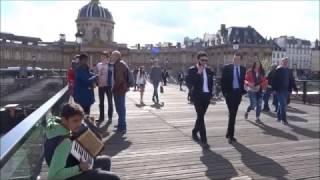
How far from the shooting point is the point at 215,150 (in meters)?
9.72

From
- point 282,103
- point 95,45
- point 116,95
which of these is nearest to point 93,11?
point 95,45

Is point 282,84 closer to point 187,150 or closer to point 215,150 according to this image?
point 215,150

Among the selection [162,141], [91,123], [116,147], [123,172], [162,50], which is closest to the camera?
[91,123]

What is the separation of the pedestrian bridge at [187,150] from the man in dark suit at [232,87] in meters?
0.48

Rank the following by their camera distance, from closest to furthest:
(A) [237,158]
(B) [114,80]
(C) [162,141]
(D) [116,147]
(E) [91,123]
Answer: (E) [91,123], (A) [237,158], (D) [116,147], (C) [162,141], (B) [114,80]

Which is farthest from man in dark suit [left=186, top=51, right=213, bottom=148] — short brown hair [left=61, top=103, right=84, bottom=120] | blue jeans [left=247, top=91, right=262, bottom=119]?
short brown hair [left=61, top=103, right=84, bottom=120]

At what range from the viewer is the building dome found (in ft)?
388

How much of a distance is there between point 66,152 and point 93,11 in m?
117

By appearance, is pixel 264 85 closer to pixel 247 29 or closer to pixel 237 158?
pixel 237 158

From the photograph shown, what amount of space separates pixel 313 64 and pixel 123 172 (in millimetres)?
161186

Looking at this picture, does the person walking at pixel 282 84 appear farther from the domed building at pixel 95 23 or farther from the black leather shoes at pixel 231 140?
the domed building at pixel 95 23

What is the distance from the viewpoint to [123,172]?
7758mm

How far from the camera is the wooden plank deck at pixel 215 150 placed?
790 centimetres

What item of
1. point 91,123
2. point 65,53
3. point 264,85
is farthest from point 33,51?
point 91,123
